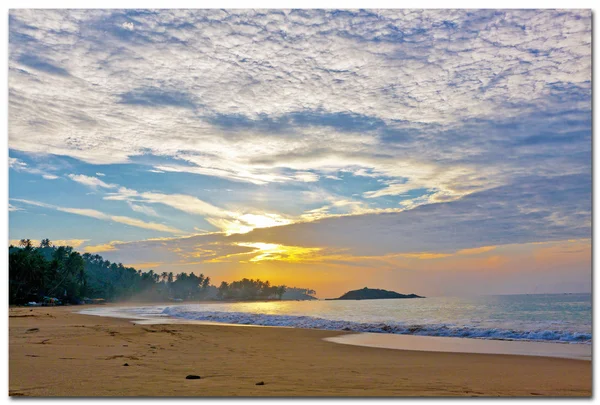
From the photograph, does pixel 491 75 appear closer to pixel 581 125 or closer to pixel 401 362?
pixel 581 125

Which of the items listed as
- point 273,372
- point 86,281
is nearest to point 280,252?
point 273,372

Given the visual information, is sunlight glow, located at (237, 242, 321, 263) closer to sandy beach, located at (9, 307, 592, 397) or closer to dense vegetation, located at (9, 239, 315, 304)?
sandy beach, located at (9, 307, 592, 397)

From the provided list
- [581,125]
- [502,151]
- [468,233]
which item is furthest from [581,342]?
[581,125]

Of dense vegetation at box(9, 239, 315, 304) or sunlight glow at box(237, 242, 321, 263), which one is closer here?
sunlight glow at box(237, 242, 321, 263)

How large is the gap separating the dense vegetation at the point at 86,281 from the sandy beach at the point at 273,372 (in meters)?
36.9

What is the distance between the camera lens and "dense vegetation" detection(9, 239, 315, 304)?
7019 cm

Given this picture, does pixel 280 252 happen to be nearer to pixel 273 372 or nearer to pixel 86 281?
pixel 273 372

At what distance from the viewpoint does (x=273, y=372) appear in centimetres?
791

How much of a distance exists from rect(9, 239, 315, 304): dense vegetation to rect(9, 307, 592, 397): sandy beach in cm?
3688

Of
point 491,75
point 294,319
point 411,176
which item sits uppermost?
point 491,75

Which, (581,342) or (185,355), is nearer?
(185,355)

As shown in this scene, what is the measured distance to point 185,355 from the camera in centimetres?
1024

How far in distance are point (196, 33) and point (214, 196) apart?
479 cm

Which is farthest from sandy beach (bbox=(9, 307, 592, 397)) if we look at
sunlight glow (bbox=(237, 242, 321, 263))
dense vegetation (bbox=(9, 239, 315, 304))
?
dense vegetation (bbox=(9, 239, 315, 304))
